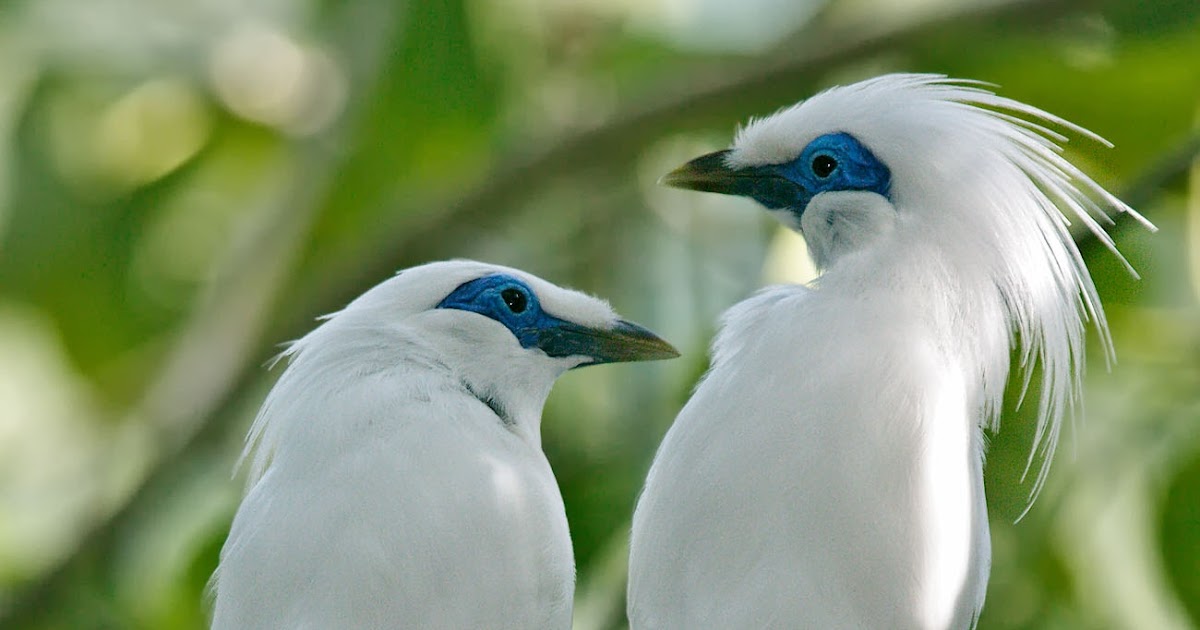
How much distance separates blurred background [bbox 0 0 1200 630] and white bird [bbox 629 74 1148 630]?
32.2 inches

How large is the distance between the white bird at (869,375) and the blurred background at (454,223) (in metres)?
0.82

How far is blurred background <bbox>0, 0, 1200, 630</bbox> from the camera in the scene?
5402 mm

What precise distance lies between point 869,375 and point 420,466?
96cm

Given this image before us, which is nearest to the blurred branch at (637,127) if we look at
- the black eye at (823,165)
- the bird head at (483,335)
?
the bird head at (483,335)

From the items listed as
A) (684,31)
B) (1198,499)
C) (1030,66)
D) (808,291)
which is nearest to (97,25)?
(684,31)

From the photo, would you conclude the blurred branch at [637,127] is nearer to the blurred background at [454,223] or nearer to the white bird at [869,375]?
the blurred background at [454,223]

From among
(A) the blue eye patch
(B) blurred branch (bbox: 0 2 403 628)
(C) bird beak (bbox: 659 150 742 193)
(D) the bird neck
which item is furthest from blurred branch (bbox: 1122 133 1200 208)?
(B) blurred branch (bbox: 0 2 403 628)

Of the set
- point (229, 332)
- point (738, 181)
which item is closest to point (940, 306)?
point (738, 181)

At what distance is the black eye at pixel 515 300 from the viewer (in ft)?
14.6

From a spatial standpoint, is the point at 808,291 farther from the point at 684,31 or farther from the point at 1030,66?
the point at 684,31

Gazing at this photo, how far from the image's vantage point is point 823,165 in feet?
13.7

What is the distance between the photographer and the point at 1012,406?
14.9ft

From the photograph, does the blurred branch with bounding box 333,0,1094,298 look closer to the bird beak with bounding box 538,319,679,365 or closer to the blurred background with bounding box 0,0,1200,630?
the blurred background with bounding box 0,0,1200,630

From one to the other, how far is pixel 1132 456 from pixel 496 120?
2340 millimetres
